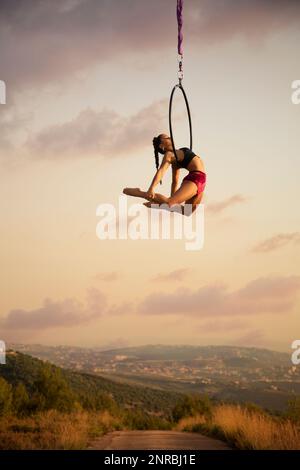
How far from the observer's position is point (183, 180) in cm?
1205

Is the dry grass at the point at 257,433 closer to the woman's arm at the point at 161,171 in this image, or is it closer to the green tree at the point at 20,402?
the woman's arm at the point at 161,171

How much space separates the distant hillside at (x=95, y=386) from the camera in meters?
65.2

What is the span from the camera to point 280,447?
46.2 feet

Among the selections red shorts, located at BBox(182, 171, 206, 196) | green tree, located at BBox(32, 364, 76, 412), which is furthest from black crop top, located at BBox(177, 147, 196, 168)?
green tree, located at BBox(32, 364, 76, 412)

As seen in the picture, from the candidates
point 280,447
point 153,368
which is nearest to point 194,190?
point 280,447

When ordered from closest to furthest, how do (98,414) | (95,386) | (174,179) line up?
(174,179)
(98,414)
(95,386)

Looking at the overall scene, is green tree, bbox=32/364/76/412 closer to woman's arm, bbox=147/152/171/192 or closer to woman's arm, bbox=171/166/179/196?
woman's arm, bbox=171/166/179/196

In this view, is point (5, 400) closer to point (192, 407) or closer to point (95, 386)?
point (192, 407)

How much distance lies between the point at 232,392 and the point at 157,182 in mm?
73772

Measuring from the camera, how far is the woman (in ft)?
38.3

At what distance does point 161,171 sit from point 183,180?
588 mm

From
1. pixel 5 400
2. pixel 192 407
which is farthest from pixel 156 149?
pixel 192 407
